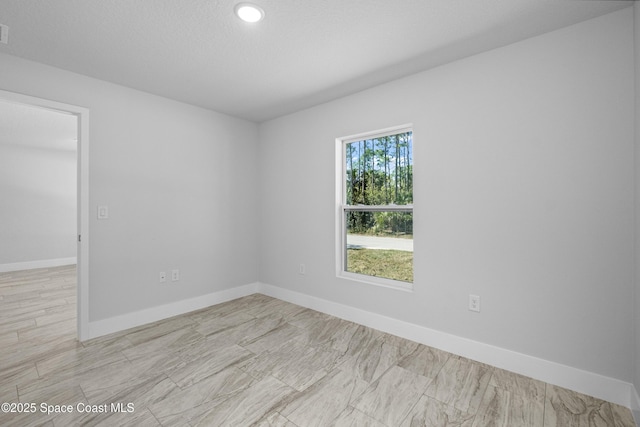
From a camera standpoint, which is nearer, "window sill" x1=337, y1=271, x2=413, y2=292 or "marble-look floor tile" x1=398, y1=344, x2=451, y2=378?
"marble-look floor tile" x1=398, y1=344, x2=451, y2=378

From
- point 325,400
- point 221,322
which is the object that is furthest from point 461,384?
point 221,322

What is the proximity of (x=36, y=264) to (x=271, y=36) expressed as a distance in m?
7.25

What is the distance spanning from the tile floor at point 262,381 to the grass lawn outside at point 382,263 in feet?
1.95

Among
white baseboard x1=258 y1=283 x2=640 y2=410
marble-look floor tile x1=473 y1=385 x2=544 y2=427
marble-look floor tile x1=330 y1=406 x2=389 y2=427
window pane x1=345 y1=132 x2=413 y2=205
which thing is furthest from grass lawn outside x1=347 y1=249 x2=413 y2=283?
marble-look floor tile x1=330 y1=406 x2=389 y2=427

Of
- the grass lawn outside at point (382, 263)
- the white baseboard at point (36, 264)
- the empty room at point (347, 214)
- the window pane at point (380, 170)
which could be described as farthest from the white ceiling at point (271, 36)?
the white baseboard at point (36, 264)

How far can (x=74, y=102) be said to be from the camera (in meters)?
2.67

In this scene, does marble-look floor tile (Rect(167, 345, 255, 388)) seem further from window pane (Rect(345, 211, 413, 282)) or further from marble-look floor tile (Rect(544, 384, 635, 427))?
marble-look floor tile (Rect(544, 384, 635, 427))

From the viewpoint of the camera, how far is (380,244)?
10.2 ft

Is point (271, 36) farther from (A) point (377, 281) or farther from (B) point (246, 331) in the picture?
(B) point (246, 331)

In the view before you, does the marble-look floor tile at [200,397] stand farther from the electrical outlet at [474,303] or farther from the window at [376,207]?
the electrical outlet at [474,303]

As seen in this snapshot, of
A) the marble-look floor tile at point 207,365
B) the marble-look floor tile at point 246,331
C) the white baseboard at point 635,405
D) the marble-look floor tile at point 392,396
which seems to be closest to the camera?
the white baseboard at point 635,405

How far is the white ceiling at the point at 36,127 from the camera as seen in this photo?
153 inches

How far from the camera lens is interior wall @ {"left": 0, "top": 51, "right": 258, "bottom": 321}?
2.78 metres

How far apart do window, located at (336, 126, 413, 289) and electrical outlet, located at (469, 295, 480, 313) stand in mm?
582
